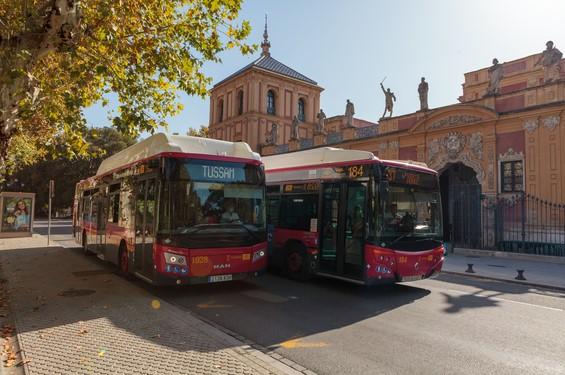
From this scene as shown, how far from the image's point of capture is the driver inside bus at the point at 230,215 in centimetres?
862

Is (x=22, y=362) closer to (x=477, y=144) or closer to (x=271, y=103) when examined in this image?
(x=477, y=144)

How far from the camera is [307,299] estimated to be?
335 inches

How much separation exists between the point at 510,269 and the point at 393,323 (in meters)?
10.1

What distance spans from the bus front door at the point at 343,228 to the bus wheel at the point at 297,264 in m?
0.72

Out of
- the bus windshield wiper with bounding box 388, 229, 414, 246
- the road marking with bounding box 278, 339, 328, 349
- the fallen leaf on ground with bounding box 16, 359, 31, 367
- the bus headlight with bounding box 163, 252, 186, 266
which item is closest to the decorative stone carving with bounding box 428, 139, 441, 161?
the bus windshield wiper with bounding box 388, 229, 414, 246

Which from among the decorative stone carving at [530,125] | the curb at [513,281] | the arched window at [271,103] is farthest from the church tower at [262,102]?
the curb at [513,281]

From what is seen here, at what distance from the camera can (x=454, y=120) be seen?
22562 mm

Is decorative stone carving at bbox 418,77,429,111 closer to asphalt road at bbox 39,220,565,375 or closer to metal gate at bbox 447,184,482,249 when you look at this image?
metal gate at bbox 447,184,482,249

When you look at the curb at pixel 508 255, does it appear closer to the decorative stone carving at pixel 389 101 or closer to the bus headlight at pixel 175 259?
the decorative stone carving at pixel 389 101

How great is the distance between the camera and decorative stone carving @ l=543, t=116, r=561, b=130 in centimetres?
1888

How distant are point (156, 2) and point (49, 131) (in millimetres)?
11746

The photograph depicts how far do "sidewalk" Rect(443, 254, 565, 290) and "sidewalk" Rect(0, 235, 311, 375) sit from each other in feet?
33.1

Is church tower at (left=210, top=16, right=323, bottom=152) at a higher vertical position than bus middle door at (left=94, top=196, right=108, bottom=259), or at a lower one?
higher

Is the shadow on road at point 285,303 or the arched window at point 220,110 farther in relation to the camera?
the arched window at point 220,110
